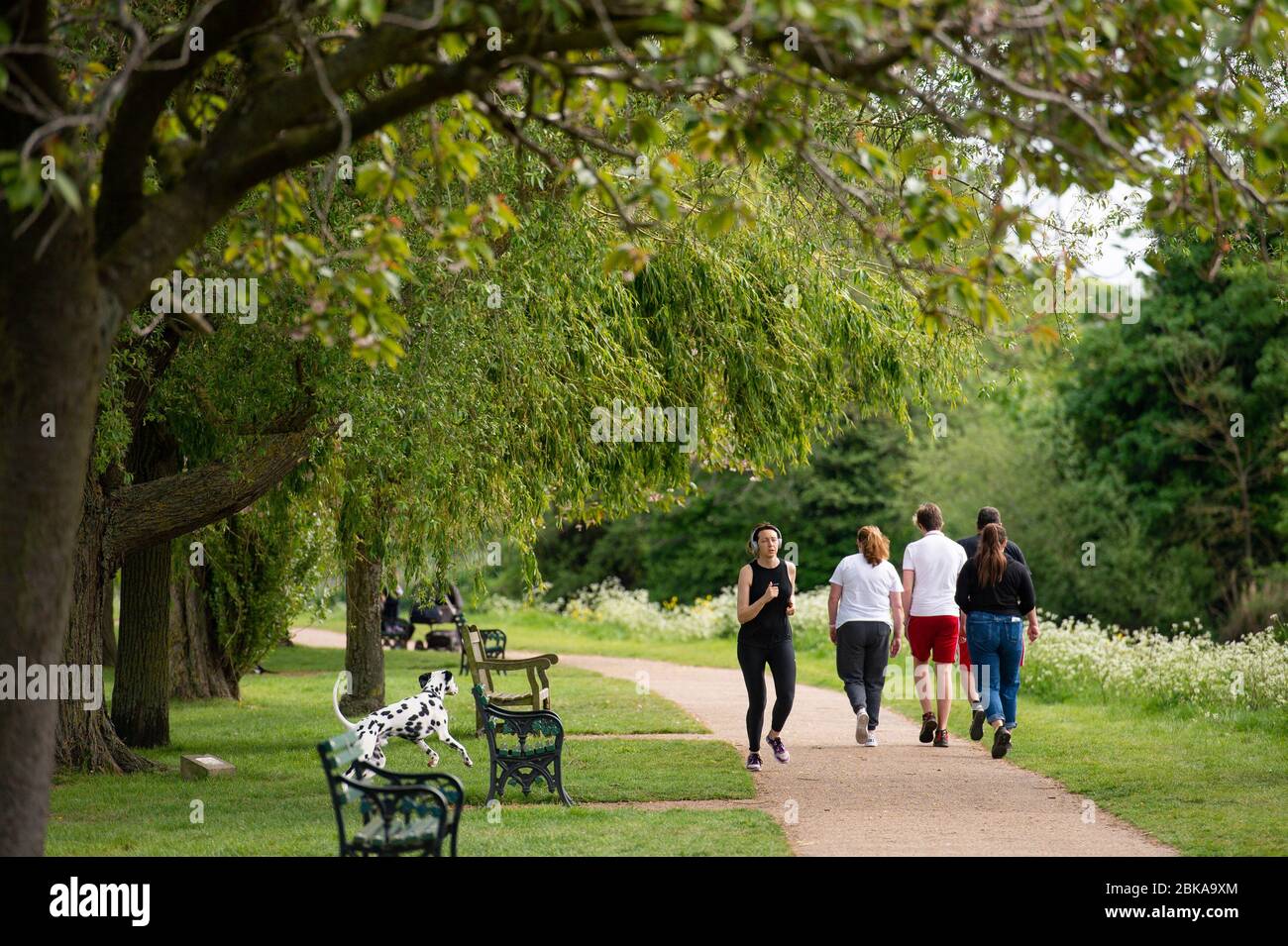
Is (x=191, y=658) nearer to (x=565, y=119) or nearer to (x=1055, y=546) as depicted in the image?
(x=565, y=119)

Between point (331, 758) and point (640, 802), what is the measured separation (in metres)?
3.79

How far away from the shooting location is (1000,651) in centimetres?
1209

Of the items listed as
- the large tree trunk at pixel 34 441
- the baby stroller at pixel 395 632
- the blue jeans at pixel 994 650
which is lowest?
the baby stroller at pixel 395 632

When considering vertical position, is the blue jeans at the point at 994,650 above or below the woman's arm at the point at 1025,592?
below

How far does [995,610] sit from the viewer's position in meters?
12.1

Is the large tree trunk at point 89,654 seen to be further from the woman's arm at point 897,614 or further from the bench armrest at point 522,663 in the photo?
the woman's arm at point 897,614

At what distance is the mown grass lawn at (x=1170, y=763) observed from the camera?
9086 millimetres

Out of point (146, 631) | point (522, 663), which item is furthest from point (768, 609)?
point (146, 631)

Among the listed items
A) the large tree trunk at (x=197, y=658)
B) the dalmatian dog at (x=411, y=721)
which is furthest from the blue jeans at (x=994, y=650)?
the large tree trunk at (x=197, y=658)

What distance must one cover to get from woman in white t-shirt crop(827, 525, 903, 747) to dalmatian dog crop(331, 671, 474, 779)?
3.53 metres

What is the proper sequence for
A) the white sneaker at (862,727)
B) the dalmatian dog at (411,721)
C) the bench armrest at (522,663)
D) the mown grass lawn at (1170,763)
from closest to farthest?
1. the mown grass lawn at (1170,763)
2. the dalmatian dog at (411,721)
3. the white sneaker at (862,727)
4. the bench armrest at (522,663)

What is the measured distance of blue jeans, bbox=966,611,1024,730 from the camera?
1203cm

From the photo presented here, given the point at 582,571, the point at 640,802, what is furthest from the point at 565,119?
the point at 582,571

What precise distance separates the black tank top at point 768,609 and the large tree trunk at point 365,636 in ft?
24.6
